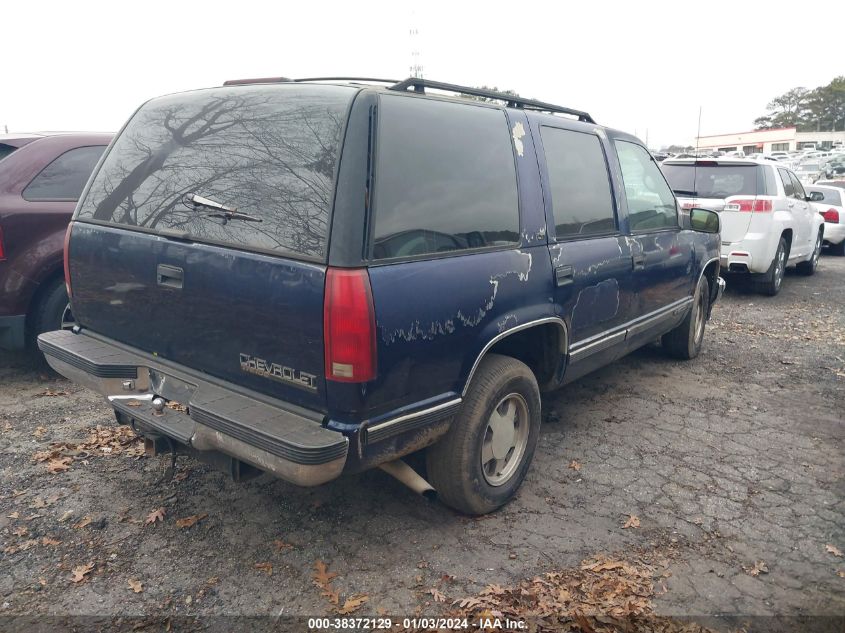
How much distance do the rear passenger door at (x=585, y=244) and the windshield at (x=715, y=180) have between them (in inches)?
202

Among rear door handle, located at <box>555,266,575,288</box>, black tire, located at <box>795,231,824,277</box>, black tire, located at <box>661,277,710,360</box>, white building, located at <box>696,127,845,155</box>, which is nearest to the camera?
rear door handle, located at <box>555,266,575,288</box>

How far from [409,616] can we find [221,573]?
0.87 metres

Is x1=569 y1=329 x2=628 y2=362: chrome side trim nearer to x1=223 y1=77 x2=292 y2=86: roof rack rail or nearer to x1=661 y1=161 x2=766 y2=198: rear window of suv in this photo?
x1=223 y1=77 x2=292 y2=86: roof rack rail

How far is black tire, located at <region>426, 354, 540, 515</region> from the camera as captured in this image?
3.05 m

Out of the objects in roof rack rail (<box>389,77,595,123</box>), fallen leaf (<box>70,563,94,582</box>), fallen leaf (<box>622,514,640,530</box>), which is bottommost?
fallen leaf (<box>622,514,640,530</box>)

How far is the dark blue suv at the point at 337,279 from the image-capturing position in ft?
8.18

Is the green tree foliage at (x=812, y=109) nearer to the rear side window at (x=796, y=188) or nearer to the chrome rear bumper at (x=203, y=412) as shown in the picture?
the rear side window at (x=796, y=188)

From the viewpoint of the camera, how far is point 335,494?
352cm

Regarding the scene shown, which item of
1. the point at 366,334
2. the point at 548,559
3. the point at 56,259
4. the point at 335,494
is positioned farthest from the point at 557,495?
the point at 56,259

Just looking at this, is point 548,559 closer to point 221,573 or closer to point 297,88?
point 221,573

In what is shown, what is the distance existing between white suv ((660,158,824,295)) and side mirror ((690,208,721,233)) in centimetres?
300

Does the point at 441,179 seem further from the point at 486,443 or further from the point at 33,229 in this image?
the point at 33,229

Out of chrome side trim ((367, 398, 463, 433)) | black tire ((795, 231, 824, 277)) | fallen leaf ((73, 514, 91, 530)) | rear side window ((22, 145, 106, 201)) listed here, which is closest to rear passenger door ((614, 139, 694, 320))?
chrome side trim ((367, 398, 463, 433))

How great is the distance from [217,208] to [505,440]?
1.83 m
